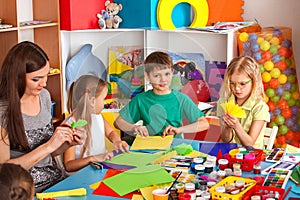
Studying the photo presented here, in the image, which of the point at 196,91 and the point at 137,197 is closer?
the point at 137,197

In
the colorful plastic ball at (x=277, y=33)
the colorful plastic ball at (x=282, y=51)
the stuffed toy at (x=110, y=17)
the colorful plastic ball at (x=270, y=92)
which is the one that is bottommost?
the colorful plastic ball at (x=270, y=92)

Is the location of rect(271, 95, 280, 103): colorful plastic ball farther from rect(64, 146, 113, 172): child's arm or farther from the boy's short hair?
rect(64, 146, 113, 172): child's arm

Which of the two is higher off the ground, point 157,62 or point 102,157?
point 157,62

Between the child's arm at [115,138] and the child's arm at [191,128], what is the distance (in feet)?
0.50

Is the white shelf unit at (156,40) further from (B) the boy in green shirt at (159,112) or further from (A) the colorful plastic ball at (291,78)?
(B) the boy in green shirt at (159,112)

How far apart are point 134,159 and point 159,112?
0.19 m

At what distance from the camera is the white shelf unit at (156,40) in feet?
10.4

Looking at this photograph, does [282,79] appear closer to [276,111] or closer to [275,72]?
[275,72]

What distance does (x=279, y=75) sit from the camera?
3168 millimetres

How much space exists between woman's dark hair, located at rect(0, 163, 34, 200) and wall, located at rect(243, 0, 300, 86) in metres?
2.29

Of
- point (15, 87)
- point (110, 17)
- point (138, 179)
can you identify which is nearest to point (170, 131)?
point (138, 179)

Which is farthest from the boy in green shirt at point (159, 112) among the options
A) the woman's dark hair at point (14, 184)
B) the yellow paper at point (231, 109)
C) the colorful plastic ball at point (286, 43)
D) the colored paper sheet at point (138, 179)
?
the colorful plastic ball at point (286, 43)

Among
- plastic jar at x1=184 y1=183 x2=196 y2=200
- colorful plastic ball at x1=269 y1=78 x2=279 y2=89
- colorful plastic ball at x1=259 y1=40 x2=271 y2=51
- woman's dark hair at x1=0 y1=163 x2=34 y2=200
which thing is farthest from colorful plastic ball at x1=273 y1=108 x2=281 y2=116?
woman's dark hair at x1=0 y1=163 x2=34 y2=200

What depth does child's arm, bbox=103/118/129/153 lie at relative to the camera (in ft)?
6.77
